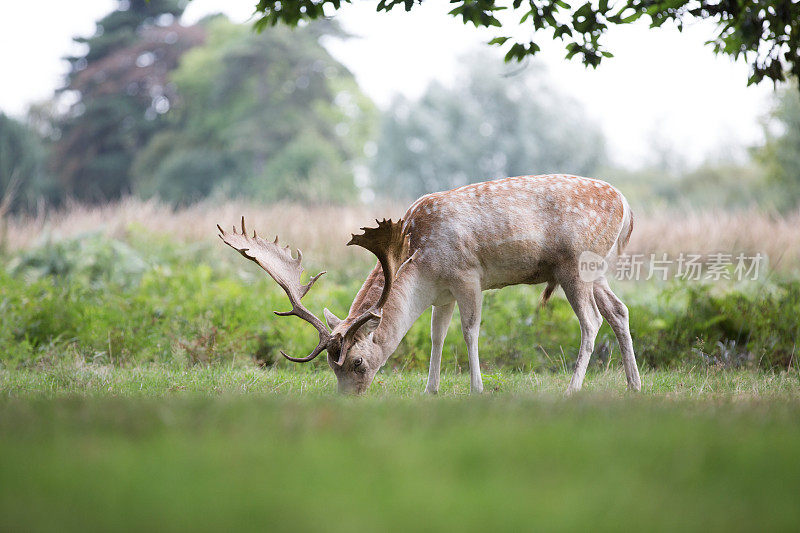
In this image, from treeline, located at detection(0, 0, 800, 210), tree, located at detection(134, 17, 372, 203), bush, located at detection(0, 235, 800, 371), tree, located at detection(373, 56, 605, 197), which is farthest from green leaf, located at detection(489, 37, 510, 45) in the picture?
tree, located at detection(373, 56, 605, 197)

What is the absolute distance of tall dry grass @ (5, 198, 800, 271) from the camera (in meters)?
12.4

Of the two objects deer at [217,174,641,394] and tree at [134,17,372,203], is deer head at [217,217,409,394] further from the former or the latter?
tree at [134,17,372,203]

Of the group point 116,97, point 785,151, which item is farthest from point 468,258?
point 116,97

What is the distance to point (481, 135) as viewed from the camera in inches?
1512

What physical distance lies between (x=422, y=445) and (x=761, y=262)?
33.3ft

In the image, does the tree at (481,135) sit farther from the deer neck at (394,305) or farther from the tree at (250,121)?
the deer neck at (394,305)

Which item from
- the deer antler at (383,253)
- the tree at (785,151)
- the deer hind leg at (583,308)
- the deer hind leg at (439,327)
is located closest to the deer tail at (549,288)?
the deer hind leg at (583,308)

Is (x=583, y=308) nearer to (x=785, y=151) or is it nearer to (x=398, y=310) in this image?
(x=398, y=310)

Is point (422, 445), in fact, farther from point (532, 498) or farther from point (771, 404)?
point (771, 404)

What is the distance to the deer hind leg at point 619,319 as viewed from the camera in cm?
623

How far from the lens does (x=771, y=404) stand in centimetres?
462

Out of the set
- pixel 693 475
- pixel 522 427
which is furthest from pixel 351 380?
pixel 693 475

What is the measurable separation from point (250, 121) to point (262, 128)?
57 cm

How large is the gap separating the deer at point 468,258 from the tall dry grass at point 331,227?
19.4 ft
